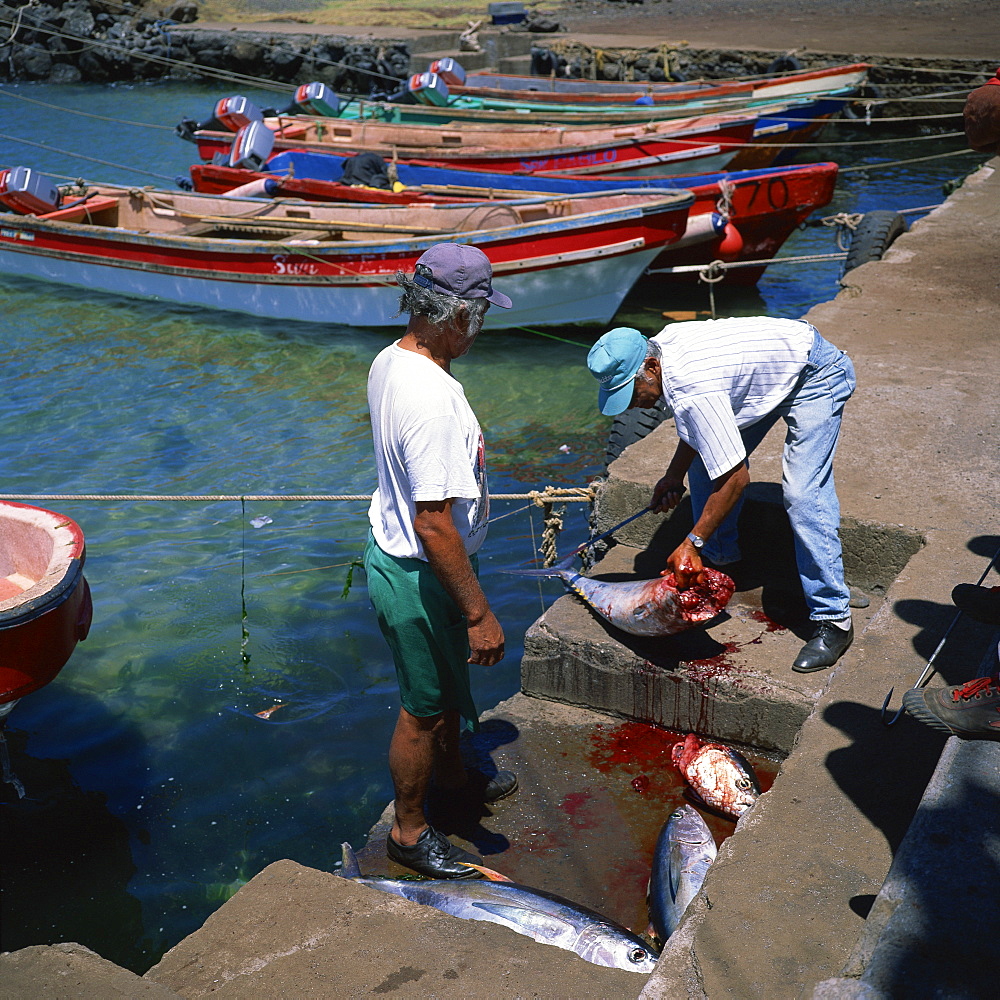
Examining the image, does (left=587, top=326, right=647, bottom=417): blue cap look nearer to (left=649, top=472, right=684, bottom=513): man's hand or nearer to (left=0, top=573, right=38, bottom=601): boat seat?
(left=649, top=472, right=684, bottom=513): man's hand

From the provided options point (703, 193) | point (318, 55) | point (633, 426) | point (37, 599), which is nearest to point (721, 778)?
point (633, 426)

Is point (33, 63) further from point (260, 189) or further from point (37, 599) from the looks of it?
point (37, 599)

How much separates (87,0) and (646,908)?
42.7 meters

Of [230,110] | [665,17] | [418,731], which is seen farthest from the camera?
[665,17]

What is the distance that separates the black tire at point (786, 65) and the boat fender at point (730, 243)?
36.6 ft

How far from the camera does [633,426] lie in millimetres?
6059

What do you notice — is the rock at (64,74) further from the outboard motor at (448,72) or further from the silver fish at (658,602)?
the silver fish at (658,602)

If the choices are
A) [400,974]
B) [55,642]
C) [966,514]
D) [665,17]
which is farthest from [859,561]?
[665,17]

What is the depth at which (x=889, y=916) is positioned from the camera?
7.31 feet

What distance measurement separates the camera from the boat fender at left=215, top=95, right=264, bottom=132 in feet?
56.6

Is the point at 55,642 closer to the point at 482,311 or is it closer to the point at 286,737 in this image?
the point at 286,737

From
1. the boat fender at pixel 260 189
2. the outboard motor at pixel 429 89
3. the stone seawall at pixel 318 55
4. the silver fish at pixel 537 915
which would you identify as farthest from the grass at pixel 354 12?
the silver fish at pixel 537 915

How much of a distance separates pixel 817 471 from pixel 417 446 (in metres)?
1.83

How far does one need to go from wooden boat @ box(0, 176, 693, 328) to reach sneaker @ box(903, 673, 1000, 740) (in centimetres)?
881
